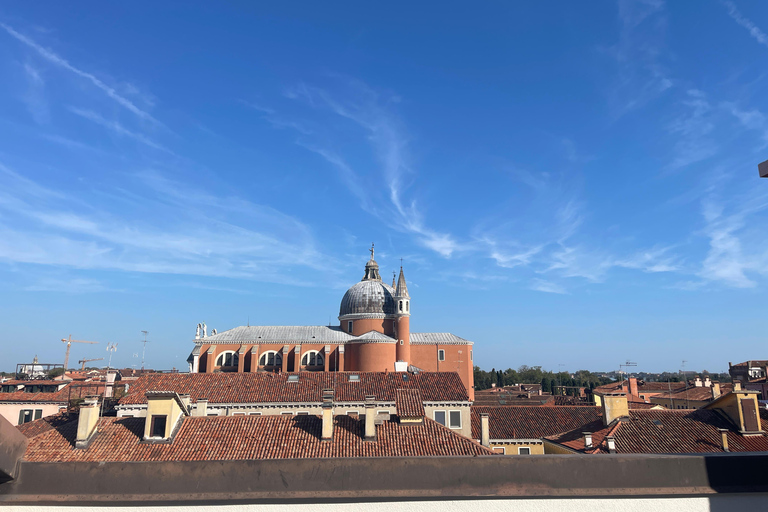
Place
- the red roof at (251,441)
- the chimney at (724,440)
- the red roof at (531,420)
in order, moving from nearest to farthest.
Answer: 1. the red roof at (251,441)
2. the chimney at (724,440)
3. the red roof at (531,420)

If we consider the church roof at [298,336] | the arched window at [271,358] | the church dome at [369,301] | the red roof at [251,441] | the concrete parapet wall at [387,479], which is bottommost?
the red roof at [251,441]

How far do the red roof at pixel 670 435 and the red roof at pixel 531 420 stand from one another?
4071 millimetres

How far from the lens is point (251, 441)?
1642 centimetres

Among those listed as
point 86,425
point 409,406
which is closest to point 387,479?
point 86,425

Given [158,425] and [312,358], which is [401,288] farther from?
[158,425]

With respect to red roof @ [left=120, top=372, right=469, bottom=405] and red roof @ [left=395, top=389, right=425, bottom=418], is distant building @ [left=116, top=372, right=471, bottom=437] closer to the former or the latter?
red roof @ [left=120, top=372, right=469, bottom=405]

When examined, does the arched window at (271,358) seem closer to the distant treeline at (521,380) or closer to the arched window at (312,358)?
the arched window at (312,358)

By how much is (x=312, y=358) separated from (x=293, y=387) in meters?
23.6

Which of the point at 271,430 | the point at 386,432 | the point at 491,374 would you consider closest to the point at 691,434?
the point at 386,432

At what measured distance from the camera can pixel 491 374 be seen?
10088cm

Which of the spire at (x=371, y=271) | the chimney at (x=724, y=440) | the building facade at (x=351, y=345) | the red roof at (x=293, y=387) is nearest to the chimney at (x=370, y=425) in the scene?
the red roof at (x=293, y=387)

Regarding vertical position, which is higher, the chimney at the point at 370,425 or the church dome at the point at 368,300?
the church dome at the point at 368,300

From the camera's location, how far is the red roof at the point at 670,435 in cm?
1897

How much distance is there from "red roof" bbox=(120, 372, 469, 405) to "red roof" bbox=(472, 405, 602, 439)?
2.15m
